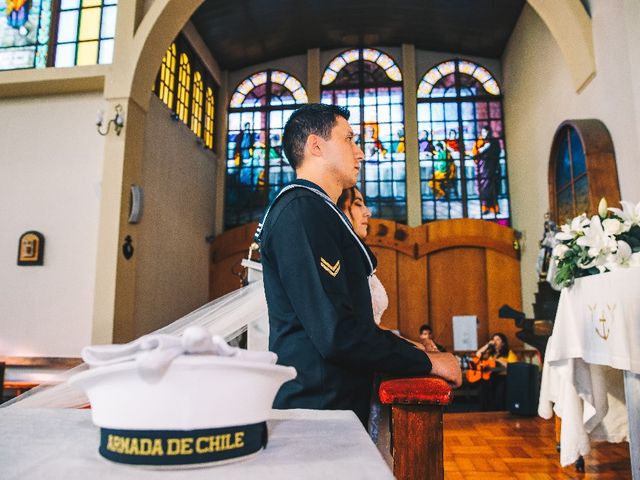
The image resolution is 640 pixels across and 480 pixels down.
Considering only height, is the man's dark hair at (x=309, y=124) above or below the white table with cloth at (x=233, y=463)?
above

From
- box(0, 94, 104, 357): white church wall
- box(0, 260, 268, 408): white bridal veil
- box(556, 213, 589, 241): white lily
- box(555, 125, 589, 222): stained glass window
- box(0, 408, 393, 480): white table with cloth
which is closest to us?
box(0, 408, 393, 480): white table with cloth

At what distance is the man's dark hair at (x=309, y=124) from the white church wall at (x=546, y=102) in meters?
4.00

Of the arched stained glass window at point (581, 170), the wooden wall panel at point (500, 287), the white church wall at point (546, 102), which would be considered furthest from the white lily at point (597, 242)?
the wooden wall panel at point (500, 287)

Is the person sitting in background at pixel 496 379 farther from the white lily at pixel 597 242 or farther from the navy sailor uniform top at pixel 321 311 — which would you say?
the navy sailor uniform top at pixel 321 311

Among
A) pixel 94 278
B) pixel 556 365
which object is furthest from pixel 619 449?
pixel 94 278

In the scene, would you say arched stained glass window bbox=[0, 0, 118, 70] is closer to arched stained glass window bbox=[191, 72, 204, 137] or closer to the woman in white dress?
arched stained glass window bbox=[191, 72, 204, 137]

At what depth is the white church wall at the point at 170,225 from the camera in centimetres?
654

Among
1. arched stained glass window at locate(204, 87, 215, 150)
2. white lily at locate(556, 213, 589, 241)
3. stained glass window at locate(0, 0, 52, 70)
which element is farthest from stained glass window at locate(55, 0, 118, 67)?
white lily at locate(556, 213, 589, 241)

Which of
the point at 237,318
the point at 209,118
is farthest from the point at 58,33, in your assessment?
the point at 237,318

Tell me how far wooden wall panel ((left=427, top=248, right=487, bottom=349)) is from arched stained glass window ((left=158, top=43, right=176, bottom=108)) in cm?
499

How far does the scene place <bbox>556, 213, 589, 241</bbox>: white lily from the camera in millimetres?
2904

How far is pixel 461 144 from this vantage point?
996 centimetres

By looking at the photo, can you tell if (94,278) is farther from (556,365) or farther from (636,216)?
(636,216)

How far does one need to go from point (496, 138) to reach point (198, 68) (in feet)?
17.9
